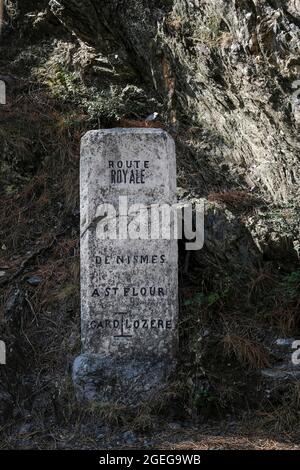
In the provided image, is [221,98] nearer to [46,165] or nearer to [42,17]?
[46,165]

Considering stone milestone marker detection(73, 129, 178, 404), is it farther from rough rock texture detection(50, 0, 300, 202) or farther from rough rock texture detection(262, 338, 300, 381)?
rough rock texture detection(50, 0, 300, 202)

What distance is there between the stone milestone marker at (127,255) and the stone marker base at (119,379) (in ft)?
0.07

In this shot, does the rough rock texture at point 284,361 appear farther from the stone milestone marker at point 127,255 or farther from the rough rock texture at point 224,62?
the rough rock texture at point 224,62

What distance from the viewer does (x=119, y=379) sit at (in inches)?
179

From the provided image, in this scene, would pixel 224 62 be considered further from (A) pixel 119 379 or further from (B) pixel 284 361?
(A) pixel 119 379

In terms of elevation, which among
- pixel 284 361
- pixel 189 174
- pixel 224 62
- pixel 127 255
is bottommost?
pixel 284 361

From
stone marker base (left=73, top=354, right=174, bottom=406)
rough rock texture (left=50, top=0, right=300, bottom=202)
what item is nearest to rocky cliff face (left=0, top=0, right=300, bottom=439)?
rough rock texture (left=50, top=0, right=300, bottom=202)

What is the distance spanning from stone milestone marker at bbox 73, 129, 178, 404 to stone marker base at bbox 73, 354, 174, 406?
0.07 ft

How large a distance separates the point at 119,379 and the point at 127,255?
93 cm

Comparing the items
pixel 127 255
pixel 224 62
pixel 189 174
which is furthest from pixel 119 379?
pixel 224 62

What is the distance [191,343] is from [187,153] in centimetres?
231

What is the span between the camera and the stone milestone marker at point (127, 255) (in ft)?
15.2

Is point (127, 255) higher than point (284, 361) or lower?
higher

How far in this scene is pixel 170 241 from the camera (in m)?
4.72
